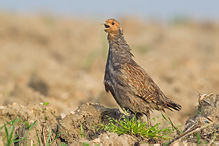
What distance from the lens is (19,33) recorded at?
20.6 m

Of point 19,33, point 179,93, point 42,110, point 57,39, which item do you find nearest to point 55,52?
point 57,39

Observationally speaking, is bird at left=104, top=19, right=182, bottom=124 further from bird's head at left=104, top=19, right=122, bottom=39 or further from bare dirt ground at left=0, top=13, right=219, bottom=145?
bare dirt ground at left=0, top=13, right=219, bottom=145

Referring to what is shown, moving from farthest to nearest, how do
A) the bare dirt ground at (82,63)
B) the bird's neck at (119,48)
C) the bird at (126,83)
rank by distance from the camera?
1. the bare dirt ground at (82,63)
2. the bird's neck at (119,48)
3. the bird at (126,83)

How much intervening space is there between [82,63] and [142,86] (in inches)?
415

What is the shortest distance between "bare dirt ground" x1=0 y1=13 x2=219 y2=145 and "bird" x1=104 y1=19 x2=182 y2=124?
537 millimetres

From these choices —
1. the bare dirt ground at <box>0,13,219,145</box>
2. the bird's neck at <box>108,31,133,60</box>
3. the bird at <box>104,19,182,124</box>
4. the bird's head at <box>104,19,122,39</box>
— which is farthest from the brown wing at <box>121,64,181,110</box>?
the bare dirt ground at <box>0,13,219,145</box>

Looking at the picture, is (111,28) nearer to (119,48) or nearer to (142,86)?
(119,48)

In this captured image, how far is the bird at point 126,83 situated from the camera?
5570 millimetres

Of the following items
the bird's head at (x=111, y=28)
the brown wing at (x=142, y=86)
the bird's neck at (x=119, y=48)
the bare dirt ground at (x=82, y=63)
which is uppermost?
the bare dirt ground at (x=82, y=63)

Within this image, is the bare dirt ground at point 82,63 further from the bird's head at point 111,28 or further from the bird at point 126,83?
the bird's head at point 111,28

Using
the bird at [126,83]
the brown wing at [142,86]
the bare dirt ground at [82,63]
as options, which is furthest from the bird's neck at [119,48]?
the bare dirt ground at [82,63]

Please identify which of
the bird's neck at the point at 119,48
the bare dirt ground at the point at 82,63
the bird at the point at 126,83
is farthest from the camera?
the bare dirt ground at the point at 82,63

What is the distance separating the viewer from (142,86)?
570 centimetres

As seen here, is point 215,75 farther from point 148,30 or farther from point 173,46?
point 148,30
